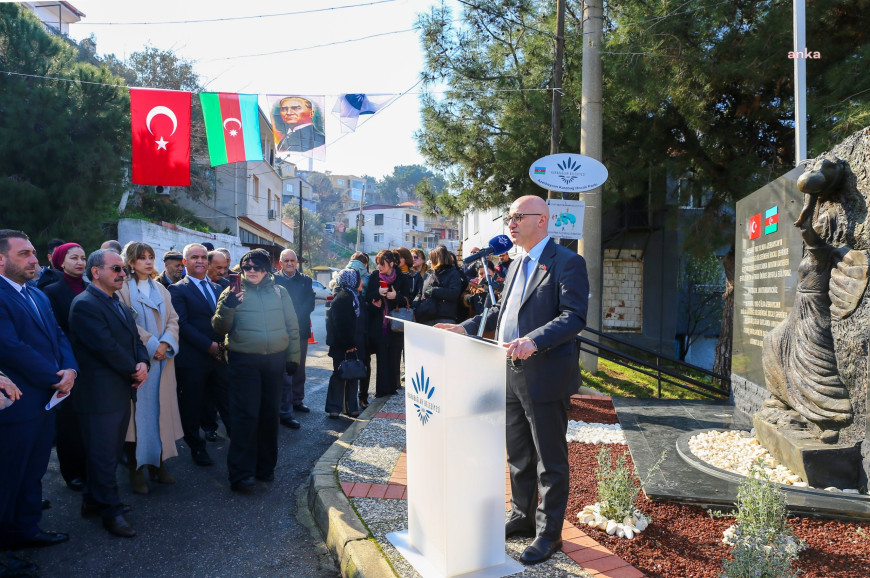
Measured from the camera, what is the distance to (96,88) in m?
13.7

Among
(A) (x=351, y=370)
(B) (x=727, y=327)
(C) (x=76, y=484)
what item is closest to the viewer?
(C) (x=76, y=484)

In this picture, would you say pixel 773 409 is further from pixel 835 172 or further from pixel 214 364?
pixel 214 364

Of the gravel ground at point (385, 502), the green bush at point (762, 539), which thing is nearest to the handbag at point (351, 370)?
the gravel ground at point (385, 502)

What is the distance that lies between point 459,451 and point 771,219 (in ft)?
15.0

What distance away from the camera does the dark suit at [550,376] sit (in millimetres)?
3354

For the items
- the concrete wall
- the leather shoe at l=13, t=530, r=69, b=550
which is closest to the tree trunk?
the leather shoe at l=13, t=530, r=69, b=550

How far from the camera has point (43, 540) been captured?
3.98 meters

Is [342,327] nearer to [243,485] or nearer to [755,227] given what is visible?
[243,485]

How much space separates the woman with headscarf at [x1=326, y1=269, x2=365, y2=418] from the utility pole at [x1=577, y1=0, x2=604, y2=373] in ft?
14.7

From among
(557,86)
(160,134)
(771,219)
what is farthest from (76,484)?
(557,86)

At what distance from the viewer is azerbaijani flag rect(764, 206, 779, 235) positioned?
5.94 meters

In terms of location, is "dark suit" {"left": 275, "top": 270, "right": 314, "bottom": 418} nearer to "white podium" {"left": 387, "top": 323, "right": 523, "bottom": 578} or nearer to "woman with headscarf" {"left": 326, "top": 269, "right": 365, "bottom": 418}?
"woman with headscarf" {"left": 326, "top": 269, "right": 365, "bottom": 418}

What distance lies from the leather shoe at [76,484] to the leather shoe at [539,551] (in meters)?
3.70

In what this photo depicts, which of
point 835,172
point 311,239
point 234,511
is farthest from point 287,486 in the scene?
point 311,239
